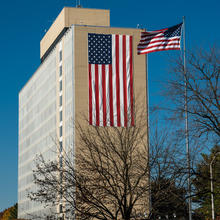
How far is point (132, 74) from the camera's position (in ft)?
311

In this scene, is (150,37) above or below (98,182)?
above

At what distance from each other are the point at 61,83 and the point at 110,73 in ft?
43.0

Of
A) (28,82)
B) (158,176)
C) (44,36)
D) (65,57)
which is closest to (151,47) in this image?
(158,176)

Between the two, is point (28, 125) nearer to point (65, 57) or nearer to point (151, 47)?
point (65, 57)

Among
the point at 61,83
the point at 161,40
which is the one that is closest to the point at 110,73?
the point at 61,83

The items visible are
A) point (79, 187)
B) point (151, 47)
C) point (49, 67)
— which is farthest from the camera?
point (49, 67)

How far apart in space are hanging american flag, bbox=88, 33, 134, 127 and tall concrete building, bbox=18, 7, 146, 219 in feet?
3.72

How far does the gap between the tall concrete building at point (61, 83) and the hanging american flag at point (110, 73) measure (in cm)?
113

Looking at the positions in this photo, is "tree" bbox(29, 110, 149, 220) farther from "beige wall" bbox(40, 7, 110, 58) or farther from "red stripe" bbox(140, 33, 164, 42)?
"beige wall" bbox(40, 7, 110, 58)

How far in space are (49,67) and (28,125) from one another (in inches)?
881

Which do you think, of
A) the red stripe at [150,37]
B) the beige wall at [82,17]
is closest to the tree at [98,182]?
the red stripe at [150,37]

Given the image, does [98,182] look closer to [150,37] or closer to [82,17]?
[150,37]

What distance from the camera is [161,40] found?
33406 millimetres

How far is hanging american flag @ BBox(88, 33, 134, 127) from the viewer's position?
8888 cm
